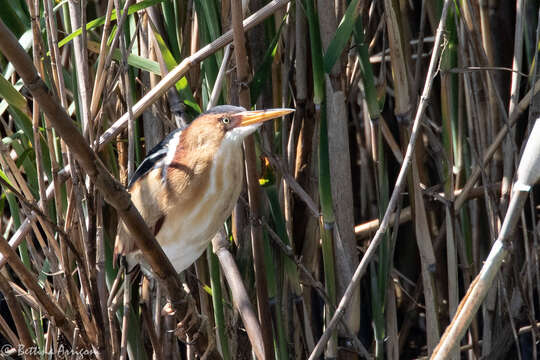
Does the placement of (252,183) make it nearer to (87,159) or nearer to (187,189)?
(187,189)

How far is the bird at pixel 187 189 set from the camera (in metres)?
1.33

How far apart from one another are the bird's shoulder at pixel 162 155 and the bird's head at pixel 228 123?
0.05 metres

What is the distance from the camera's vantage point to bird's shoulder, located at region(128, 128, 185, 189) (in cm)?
135

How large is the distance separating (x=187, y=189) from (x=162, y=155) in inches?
3.2

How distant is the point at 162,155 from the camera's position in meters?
1.37

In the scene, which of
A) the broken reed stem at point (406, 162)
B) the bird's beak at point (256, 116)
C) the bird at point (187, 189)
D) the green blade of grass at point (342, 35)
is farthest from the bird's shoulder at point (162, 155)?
the broken reed stem at point (406, 162)

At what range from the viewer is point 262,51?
5.08ft

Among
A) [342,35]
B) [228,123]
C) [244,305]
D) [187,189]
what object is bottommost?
[244,305]

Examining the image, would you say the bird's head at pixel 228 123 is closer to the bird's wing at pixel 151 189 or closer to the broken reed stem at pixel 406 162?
the bird's wing at pixel 151 189

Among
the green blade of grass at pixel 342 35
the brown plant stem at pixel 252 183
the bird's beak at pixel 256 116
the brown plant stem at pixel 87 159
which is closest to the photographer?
the brown plant stem at pixel 87 159

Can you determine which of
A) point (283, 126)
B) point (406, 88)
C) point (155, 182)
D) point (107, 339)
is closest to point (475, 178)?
point (406, 88)

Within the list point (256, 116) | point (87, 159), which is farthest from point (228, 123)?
point (87, 159)

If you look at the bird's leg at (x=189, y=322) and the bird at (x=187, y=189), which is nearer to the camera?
the bird's leg at (x=189, y=322)

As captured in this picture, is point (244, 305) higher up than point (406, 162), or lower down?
lower down
